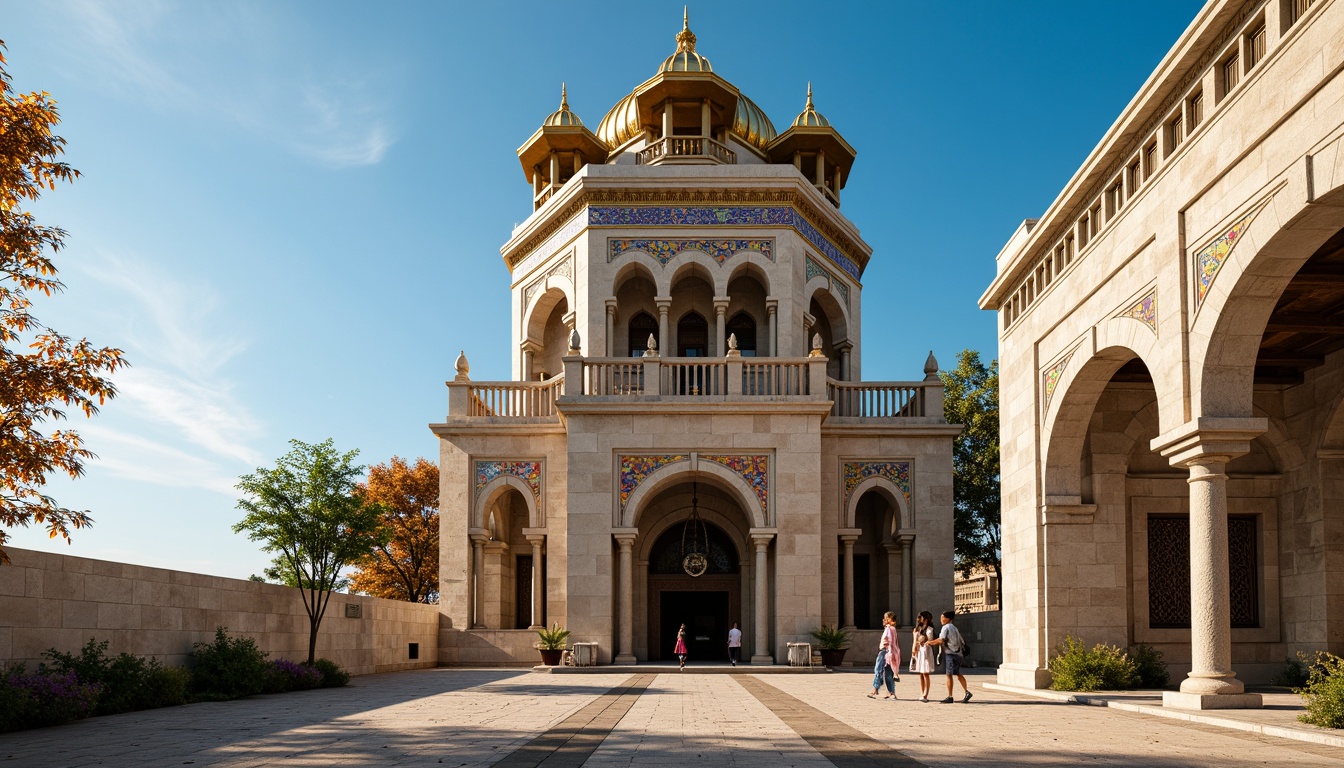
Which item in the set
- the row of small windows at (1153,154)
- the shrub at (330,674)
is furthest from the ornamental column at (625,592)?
the row of small windows at (1153,154)

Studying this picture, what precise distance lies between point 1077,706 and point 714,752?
6978mm

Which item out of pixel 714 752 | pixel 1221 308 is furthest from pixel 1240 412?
pixel 714 752

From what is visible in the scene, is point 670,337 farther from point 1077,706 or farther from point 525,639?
point 1077,706

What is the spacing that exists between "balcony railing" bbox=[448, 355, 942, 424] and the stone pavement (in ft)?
34.3

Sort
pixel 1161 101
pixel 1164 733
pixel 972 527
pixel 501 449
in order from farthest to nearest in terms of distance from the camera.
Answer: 1. pixel 972 527
2. pixel 501 449
3. pixel 1161 101
4. pixel 1164 733

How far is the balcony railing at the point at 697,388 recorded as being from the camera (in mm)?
27234

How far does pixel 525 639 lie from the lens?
28406mm

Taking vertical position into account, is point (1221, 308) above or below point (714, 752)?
above

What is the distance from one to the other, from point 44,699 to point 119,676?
6.82 feet

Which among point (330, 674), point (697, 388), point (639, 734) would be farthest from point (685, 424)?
point (639, 734)

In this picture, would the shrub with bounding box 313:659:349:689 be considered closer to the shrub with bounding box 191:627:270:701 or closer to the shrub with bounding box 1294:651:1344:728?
the shrub with bounding box 191:627:270:701

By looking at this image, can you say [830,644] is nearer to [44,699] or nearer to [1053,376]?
[1053,376]

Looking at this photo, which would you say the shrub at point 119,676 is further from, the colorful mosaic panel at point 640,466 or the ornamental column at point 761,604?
the ornamental column at point 761,604

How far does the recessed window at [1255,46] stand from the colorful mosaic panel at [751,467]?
1630cm
